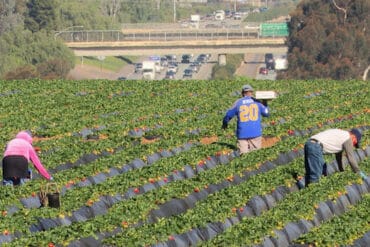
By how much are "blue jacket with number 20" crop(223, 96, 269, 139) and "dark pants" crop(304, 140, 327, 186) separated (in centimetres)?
320

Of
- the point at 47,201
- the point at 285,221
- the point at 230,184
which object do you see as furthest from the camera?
the point at 230,184

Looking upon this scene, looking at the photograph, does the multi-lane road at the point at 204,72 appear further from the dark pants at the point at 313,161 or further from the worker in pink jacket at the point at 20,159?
the worker in pink jacket at the point at 20,159

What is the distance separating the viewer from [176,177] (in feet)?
91.4

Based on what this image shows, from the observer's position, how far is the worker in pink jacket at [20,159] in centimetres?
2539

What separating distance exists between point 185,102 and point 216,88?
541 cm

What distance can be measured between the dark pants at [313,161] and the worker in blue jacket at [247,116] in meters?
3.22

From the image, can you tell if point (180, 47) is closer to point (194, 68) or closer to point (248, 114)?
point (194, 68)

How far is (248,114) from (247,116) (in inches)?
2.8

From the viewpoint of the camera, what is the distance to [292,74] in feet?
374

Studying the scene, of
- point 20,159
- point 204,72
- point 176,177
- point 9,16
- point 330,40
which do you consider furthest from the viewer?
point 204,72

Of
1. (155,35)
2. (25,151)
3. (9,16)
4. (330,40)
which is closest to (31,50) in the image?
(9,16)

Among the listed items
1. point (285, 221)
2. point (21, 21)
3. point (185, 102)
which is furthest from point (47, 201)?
point (21, 21)

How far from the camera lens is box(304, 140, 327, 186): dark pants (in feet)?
83.4

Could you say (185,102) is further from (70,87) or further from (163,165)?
(163,165)
